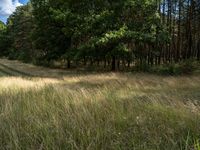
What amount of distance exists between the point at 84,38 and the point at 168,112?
94.3 ft

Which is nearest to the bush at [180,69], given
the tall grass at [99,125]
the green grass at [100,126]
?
the tall grass at [99,125]

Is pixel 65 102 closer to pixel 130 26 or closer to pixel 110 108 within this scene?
pixel 110 108

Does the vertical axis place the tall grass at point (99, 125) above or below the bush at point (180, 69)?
above

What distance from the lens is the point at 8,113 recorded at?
6.38 metres

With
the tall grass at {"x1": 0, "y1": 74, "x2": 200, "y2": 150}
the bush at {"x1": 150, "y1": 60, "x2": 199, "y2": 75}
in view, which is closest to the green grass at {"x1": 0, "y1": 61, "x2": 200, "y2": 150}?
the tall grass at {"x1": 0, "y1": 74, "x2": 200, "y2": 150}

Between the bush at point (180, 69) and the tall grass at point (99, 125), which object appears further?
the bush at point (180, 69)

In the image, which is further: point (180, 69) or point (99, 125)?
point (180, 69)

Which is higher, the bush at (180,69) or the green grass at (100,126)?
the green grass at (100,126)

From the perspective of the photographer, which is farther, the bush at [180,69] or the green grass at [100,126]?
the bush at [180,69]

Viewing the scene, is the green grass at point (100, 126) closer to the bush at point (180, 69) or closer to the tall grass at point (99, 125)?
the tall grass at point (99, 125)

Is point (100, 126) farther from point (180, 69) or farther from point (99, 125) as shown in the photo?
point (180, 69)

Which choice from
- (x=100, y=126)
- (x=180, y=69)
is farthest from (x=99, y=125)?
(x=180, y=69)

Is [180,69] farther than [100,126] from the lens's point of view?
Yes

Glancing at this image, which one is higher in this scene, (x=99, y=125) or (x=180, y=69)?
(x=99, y=125)
